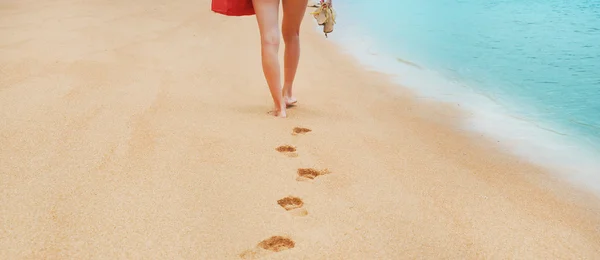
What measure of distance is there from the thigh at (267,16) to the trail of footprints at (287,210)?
63 centimetres

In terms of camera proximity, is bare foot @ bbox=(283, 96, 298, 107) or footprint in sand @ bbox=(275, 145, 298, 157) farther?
bare foot @ bbox=(283, 96, 298, 107)

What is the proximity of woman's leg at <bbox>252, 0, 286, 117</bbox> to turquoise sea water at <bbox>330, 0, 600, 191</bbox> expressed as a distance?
1073 mm

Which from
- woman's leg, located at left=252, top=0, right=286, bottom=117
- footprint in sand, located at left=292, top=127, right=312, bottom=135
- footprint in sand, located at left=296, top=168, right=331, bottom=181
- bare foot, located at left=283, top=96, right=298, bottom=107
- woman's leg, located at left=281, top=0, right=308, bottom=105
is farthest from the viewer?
bare foot, located at left=283, top=96, right=298, bottom=107

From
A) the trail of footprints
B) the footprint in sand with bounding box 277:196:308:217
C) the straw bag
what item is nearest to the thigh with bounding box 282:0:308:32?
the straw bag

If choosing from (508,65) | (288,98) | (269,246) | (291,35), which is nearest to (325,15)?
(291,35)

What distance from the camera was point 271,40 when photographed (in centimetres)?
276

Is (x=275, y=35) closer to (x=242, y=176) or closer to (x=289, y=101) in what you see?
(x=289, y=101)

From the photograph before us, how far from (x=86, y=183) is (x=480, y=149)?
1.74 metres

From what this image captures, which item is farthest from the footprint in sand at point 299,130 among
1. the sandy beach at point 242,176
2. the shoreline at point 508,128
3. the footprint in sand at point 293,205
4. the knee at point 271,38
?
the shoreline at point 508,128

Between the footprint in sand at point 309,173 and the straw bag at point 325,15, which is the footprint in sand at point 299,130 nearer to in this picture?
the footprint in sand at point 309,173

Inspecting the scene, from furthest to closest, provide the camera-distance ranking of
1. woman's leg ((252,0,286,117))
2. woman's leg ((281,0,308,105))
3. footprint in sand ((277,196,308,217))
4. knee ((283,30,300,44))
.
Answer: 1. knee ((283,30,300,44))
2. woman's leg ((281,0,308,105))
3. woman's leg ((252,0,286,117))
4. footprint in sand ((277,196,308,217))

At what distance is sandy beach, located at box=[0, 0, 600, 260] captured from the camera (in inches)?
63.8

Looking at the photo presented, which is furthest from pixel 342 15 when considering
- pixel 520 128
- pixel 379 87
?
pixel 520 128

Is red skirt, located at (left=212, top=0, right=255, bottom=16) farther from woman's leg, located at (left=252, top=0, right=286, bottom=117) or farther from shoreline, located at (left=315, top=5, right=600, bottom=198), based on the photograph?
shoreline, located at (left=315, top=5, right=600, bottom=198)
